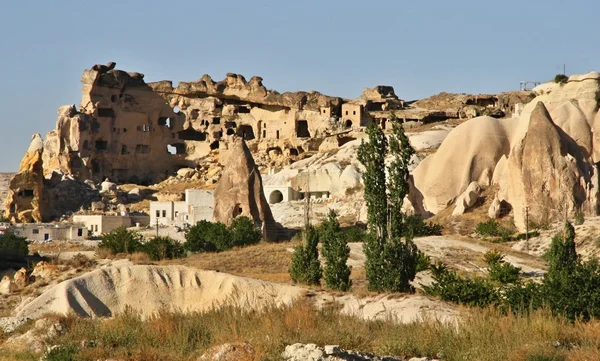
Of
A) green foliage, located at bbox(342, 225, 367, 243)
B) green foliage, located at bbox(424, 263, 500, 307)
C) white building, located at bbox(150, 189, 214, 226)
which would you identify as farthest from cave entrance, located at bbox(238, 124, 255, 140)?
green foliage, located at bbox(424, 263, 500, 307)

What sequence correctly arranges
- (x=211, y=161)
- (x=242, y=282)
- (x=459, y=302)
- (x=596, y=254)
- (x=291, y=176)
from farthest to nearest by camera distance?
(x=211, y=161), (x=291, y=176), (x=596, y=254), (x=242, y=282), (x=459, y=302)

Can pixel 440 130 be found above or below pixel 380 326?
above

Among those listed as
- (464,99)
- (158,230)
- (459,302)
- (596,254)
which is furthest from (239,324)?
(464,99)

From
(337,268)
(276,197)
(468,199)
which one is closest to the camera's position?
(337,268)

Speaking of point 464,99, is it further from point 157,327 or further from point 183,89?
point 157,327

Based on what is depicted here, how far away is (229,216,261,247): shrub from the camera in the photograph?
43.4m

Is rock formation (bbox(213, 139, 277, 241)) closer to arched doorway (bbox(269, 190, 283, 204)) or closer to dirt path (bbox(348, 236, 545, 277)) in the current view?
dirt path (bbox(348, 236, 545, 277))

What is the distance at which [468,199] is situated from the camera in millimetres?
45000

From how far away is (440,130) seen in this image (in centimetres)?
6994

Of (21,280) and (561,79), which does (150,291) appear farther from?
(561,79)

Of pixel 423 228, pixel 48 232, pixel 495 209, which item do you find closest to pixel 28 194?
pixel 48 232

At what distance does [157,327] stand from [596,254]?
21511mm

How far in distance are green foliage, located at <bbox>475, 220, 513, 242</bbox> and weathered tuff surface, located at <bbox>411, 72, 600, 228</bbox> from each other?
0.72 meters

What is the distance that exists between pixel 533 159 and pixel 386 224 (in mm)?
17093
